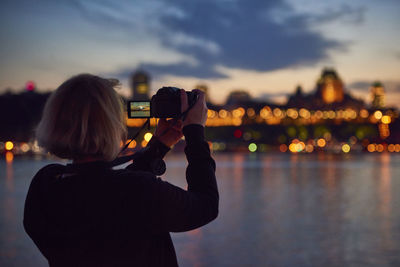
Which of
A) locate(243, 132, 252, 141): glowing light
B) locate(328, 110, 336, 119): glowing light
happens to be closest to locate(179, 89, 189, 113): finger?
locate(243, 132, 252, 141): glowing light

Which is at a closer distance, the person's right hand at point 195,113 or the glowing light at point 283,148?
the person's right hand at point 195,113

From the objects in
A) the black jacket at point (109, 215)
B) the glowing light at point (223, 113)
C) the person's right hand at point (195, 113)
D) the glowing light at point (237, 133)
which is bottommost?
the glowing light at point (237, 133)

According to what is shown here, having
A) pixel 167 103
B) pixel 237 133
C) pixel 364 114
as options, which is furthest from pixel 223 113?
Result: pixel 167 103

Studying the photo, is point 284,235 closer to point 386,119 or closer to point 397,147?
point 397,147

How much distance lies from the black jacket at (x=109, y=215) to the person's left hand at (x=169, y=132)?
1.31 feet

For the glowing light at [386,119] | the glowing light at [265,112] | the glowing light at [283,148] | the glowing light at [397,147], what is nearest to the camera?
the glowing light at [283,148]

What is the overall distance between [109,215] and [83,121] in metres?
0.32

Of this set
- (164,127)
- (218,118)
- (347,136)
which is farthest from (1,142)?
(164,127)

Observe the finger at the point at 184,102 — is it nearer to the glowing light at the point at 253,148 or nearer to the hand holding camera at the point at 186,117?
the hand holding camera at the point at 186,117

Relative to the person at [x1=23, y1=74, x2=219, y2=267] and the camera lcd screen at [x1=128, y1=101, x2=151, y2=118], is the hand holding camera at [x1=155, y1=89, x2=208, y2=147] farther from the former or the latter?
the person at [x1=23, y1=74, x2=219, y2=267]

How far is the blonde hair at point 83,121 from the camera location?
1671 millimetres

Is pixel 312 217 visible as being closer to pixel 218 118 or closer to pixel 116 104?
pixel 116 104

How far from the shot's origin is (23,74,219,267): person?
5.43ft

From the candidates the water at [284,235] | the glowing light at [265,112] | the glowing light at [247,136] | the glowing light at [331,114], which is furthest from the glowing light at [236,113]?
the water at [284,235]
